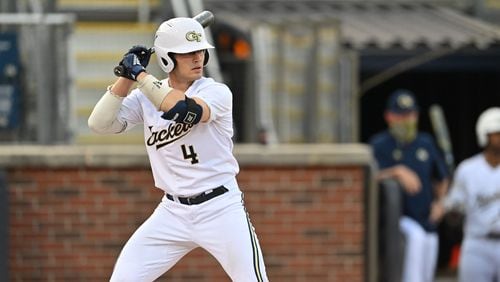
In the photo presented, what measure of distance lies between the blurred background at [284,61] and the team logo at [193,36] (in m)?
4.31

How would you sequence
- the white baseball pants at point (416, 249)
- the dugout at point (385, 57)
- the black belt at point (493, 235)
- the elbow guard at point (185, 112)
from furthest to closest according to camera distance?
the dugout at point (385, 57) < the white baseball pants at point (416, 249) < the black belt at point (493, 235) < the elbow guard at point (185, 112)

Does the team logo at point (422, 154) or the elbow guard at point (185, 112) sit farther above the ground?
the elbow guard at point (185, 112)

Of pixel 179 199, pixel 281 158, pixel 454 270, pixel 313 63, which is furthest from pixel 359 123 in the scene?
pixel 179 199

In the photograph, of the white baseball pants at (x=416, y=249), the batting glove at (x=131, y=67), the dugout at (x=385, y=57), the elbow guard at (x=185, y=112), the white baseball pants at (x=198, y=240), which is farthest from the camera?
the dugout at (x=385, y=57)

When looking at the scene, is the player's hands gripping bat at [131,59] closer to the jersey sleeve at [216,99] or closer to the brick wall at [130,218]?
the jersey sleeve at [216,99]

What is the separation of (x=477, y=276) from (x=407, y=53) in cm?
409

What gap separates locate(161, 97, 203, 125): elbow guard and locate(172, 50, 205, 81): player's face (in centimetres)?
32

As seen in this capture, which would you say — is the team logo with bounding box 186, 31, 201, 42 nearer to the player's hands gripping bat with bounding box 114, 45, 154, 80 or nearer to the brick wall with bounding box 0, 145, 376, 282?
the player's hands gripping bat with bounding box 114, 45, 154, 80

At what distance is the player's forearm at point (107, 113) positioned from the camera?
913 cm

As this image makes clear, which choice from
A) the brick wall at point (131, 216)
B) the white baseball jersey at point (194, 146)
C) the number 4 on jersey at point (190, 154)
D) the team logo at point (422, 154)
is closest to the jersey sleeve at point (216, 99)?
the white baseball jersey at point (194, 146)

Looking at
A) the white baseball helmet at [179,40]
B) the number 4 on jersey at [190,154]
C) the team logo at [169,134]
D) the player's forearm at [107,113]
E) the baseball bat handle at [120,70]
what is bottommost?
the number 4 on jersey at [190,154]

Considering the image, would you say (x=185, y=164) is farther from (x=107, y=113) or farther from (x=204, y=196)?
(x=107, y=113)

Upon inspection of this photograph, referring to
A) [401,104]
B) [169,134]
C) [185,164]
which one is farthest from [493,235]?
[169,134]

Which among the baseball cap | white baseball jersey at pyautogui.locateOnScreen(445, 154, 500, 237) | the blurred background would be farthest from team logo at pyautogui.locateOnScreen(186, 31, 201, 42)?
the baseball cap
